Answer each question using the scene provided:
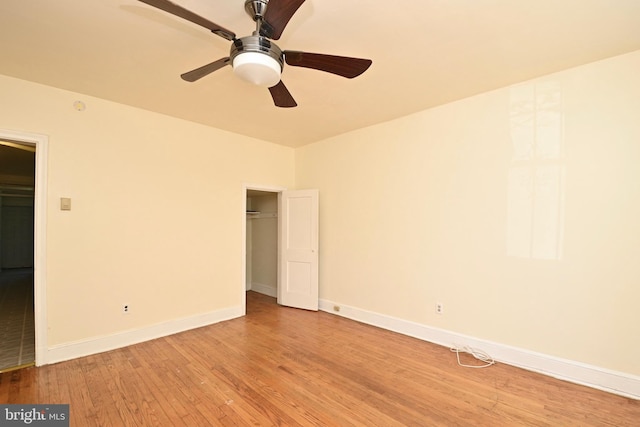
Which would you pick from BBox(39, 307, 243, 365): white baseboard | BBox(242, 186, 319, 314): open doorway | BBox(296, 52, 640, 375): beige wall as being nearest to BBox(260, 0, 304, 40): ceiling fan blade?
BBox(296, 52, 640, 375): beige wall

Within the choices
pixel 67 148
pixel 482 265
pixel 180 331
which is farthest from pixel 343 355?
pixel 67 148

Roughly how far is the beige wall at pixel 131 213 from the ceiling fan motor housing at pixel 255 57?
7.63 feet

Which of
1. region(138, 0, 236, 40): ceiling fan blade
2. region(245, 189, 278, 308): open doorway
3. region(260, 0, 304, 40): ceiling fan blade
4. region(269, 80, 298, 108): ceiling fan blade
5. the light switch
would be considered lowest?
region(245, 189, 278, 308): open doorway

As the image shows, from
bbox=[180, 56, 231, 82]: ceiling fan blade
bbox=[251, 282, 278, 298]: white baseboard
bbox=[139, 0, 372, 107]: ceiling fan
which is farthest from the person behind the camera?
bbox=[251, 282, 278, 298]: white baseboard

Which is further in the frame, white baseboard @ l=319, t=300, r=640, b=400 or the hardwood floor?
white baseboard @ l=319, t=300, r=640, b=400

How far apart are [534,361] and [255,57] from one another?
11.2 feet

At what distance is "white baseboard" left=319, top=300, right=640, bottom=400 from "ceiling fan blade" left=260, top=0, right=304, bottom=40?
10.8 ft

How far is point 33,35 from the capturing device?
2.00m

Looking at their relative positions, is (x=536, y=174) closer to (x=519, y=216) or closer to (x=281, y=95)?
(x=519, y=216)

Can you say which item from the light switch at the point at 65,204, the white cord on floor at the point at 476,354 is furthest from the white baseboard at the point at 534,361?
the light switch at the point at 65,204

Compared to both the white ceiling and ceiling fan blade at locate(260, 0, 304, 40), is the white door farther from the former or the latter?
ceiling fan blade at locate(260, 0, 304, 40)

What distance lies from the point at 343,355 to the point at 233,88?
116 inches

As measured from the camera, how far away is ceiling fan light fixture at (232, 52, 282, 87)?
160 cm

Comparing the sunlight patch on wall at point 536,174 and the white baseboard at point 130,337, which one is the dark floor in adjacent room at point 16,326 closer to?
the white baseboard at point 130,337
